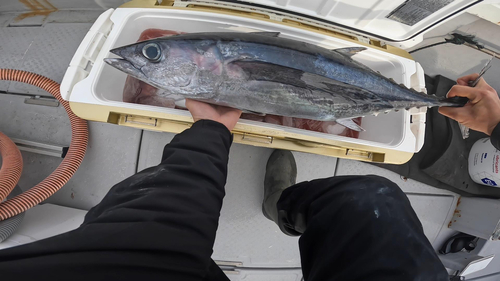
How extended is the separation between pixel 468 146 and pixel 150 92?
7.27 ft

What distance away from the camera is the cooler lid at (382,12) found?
44.7 inches

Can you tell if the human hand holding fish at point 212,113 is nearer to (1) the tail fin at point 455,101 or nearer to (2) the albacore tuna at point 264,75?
(2) the albacore tuna at point 264,75

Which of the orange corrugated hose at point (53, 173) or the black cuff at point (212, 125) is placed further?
the orange corrugated hose at point (53, 173)

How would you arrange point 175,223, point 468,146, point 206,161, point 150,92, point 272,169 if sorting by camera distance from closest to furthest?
1. point 175,223
2. point 206,161
3. point 150,92
4. point 272,169
5. point 468,146

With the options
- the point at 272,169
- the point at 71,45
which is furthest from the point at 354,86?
the point at 71,45

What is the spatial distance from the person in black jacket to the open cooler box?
0.20 metres

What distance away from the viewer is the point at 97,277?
542 millimetres

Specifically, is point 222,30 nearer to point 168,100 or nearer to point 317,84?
point 168,100

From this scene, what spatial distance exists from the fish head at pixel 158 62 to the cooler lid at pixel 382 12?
531 mm

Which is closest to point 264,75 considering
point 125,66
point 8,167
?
point 125,66

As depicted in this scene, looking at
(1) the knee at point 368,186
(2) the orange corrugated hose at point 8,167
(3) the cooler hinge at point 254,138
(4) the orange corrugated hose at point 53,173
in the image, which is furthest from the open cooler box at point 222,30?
(2) the orange corrugated hose at point 8,167

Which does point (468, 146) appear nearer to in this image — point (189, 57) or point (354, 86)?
point (354, 86)

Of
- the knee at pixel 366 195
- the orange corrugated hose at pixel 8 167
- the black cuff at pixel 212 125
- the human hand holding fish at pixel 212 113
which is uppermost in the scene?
the human hand holding fish at pixel 212 113

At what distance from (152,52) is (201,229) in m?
0.67
